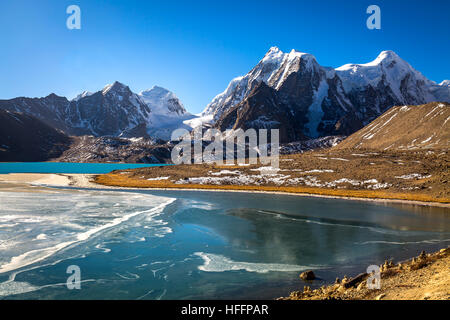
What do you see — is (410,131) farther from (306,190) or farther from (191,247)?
(191,247)

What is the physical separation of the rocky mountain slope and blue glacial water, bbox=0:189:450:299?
9719cm

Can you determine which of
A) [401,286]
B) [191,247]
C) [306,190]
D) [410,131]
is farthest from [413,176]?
[410,131]

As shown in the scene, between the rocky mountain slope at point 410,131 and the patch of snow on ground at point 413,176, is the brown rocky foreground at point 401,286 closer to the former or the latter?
the patch of snow on ground at point 413,176

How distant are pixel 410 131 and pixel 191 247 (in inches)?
6198

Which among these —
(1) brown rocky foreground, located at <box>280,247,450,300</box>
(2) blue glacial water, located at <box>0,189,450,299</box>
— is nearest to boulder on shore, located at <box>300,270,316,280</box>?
(2) blue glacial water, located at <box>0,189,450,299</box>

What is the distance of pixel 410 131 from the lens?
490 ft

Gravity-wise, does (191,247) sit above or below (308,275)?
below

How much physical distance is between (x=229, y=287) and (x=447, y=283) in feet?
38.8

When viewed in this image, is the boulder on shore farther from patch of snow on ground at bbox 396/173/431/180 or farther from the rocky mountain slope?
the rocky mountain slope

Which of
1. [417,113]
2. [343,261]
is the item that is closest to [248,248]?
[343,261]

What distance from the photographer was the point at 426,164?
87.4m

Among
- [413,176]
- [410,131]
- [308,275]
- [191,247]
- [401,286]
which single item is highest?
[410,131]

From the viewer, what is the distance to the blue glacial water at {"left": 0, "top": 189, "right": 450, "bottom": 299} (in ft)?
62.5
